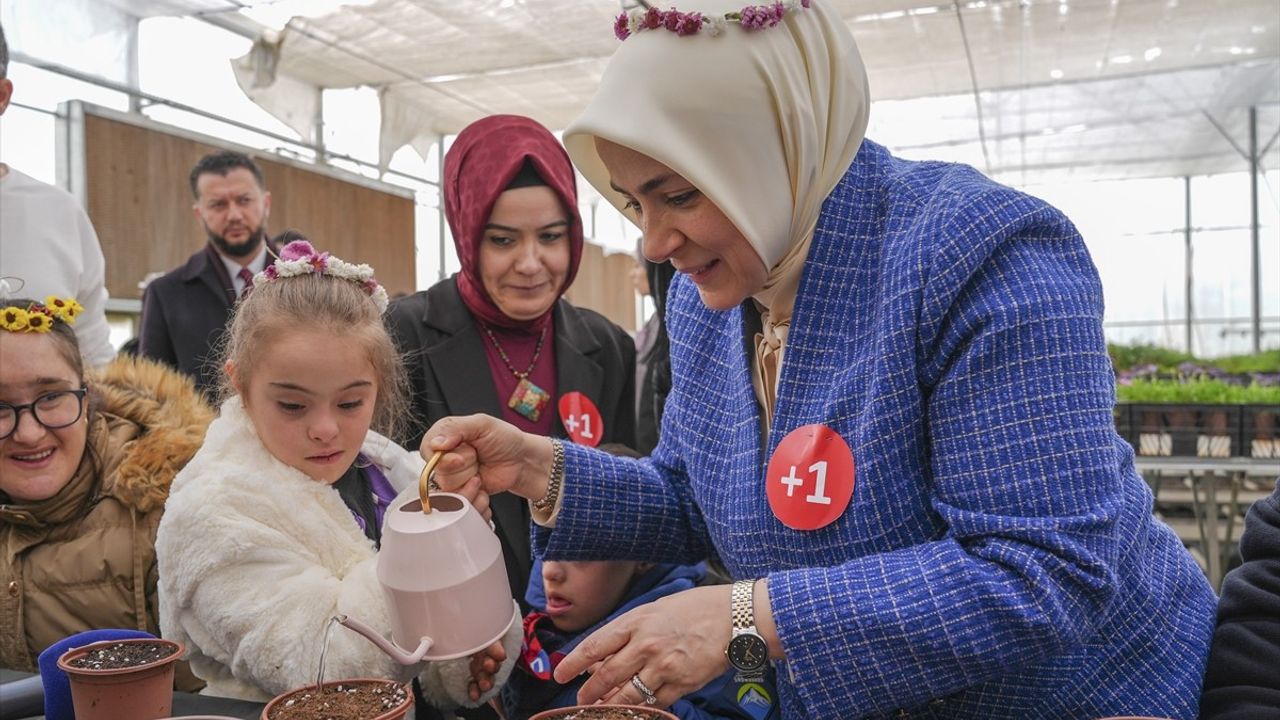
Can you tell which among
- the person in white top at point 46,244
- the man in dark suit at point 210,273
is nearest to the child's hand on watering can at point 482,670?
the person in white top at point 46,244

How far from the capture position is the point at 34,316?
66.6 inches

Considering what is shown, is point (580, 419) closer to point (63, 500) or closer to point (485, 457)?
point (485, 457)

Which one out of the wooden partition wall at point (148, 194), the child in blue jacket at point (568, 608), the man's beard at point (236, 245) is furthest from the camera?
the wooden partition wall at point (148, 194)

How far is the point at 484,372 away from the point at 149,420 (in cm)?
64

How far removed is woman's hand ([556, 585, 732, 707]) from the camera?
96 cm

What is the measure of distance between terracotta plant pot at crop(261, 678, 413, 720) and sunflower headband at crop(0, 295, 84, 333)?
1111 mm

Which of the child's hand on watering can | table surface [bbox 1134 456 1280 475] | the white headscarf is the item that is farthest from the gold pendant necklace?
table surface [bbox 1134 456 1280 475]

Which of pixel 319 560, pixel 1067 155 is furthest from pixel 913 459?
pixel 1067 155

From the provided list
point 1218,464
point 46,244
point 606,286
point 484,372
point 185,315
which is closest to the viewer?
point 484,372

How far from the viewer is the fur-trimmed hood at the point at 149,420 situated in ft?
5.70

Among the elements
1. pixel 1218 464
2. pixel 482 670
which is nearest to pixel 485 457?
pixel 482 670

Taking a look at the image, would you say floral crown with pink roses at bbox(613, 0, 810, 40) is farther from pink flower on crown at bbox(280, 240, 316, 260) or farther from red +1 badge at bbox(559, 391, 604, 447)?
red +1 badge at bbox(559, 391, 604, 447)

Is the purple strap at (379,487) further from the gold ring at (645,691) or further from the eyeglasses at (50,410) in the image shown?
the gold ring at (645,691)

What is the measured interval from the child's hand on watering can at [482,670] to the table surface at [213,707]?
12.5 inches
